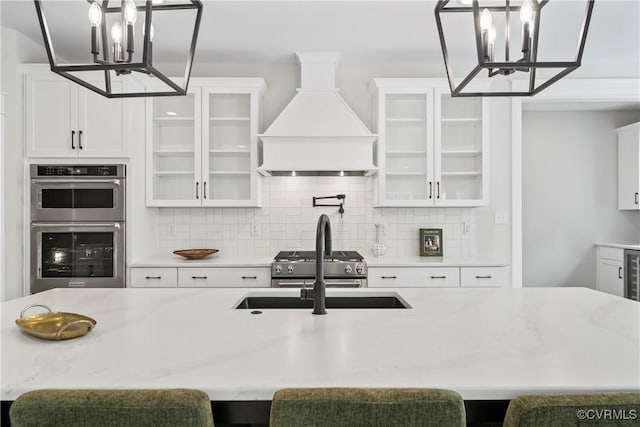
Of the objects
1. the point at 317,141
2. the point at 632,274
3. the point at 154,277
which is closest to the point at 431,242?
the point at 317,141

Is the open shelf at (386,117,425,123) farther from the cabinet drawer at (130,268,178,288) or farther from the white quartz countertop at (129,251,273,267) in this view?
the cabinet drawer at (130,268,178,288)

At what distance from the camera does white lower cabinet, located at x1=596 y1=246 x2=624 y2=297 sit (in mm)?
4613

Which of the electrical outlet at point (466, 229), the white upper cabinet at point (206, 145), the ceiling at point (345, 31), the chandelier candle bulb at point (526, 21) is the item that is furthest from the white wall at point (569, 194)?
the chandelier candle bulb at point (526, 21)

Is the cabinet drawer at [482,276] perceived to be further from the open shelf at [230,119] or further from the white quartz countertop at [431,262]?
the open shelf at [230,119]

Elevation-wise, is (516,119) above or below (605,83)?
below

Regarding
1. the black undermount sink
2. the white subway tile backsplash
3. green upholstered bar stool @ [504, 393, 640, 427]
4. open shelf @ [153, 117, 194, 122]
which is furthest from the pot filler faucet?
open shelf @ [153, 117, 194, 122]

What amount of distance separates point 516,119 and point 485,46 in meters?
3.08

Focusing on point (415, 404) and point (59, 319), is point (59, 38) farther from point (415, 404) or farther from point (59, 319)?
point (415, 404)

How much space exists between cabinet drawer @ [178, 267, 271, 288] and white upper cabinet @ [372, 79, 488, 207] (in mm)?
1266

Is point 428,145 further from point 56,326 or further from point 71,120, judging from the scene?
point 56,326

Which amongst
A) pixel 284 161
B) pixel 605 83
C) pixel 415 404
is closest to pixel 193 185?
pixel 284 161

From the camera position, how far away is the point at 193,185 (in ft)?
12.5

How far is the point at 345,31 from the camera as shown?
11.2 ft

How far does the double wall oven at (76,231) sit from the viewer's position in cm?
342
